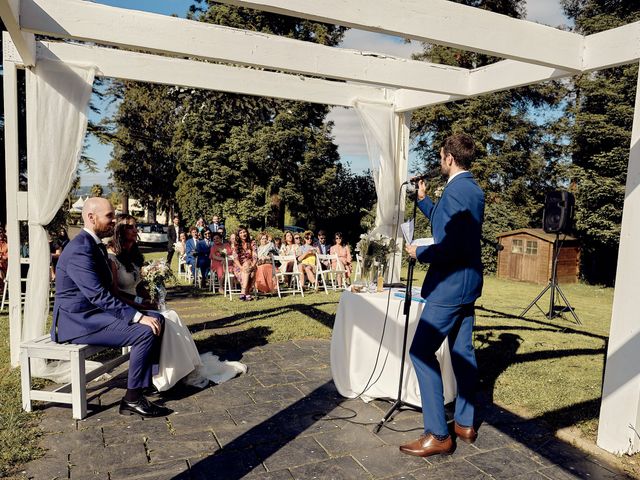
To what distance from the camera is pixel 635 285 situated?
324 centimetres

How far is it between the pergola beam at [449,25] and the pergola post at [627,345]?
2.41 feet

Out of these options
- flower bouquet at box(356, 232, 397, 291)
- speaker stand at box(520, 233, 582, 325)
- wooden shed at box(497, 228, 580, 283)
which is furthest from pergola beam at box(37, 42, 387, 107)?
wooden shed at box(497, 228, 580, 283)

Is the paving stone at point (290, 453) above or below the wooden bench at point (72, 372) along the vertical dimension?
below

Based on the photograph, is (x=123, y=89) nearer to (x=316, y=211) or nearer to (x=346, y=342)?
(x=316, y=211)

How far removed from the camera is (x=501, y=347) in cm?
614

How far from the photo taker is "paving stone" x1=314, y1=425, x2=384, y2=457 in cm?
331

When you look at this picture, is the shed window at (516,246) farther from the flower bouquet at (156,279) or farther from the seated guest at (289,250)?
the flower bouquet at (156,279)

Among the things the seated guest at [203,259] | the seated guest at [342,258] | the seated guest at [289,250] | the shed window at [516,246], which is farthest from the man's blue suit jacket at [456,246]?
the shed window at [516,246]

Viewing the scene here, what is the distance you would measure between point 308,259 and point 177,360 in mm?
7715

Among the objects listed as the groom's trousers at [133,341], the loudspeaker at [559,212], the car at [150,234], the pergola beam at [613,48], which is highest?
the pergola beam at [613,48]

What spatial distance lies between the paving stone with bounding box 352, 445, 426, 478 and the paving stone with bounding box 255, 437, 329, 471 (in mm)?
261

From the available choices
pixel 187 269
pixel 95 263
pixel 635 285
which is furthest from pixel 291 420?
pixel 187 269

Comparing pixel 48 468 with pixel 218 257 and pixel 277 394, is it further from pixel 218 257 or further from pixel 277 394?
pixel 218 257

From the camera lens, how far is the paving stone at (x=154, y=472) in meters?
2.90
